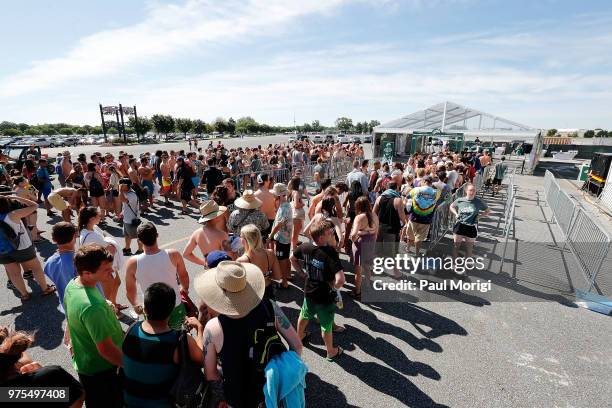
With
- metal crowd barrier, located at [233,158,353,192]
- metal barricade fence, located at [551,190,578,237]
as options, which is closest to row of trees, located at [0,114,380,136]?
metal crowd barrier, located at [233,158,353,192]

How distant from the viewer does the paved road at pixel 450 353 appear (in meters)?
3.21

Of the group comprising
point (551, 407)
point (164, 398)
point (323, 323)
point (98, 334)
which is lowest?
point (551, 407)

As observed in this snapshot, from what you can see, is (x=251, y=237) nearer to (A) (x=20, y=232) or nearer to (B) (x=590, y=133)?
(A) (x=20, y=232)

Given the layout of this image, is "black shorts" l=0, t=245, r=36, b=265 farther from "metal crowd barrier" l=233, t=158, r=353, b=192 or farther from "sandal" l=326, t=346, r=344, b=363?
"metal crowd barrier" l=233, t=158, r=353, b=192

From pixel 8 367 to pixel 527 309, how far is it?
6.15 m

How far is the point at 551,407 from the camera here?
3094 mm

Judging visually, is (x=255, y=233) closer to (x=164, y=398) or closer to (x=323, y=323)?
(x=323, y=323)

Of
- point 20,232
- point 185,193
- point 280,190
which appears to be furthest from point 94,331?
point 185,193

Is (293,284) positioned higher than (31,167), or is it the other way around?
(31,167)

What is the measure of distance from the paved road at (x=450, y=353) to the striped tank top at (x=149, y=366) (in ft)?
5.62

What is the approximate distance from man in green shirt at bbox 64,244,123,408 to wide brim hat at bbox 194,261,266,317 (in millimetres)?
731

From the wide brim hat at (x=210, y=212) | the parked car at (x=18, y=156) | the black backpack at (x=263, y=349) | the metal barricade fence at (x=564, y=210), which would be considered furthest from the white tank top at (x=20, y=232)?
the metal barricade fence at (x=564, y=210)

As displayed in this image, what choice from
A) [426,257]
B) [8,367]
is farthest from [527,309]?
[8,367]

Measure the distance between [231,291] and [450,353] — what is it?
318 cm
